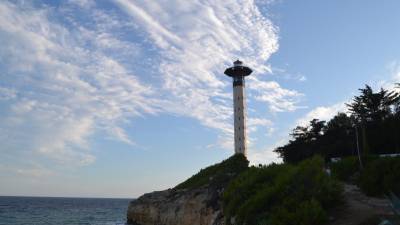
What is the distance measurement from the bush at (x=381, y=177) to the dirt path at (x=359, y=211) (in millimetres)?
641

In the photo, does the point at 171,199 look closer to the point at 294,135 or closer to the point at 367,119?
the point at 367,119

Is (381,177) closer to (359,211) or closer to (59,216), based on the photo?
(359,211)

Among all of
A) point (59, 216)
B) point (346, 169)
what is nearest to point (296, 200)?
point (346, 169)

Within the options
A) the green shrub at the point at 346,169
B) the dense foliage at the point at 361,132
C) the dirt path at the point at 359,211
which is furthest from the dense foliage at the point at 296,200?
the dense foliage at the point at 361,132

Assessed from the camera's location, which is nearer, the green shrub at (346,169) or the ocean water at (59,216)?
the green shrub at (346,169)

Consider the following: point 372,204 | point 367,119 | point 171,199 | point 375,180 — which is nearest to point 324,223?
point 372,204

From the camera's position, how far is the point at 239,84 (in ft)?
227

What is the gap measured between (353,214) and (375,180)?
13.2 ft

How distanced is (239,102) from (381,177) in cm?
5297

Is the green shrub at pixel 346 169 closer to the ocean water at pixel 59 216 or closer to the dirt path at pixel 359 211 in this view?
the dirt path at pixel 359 211

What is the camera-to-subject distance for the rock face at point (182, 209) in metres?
24.2

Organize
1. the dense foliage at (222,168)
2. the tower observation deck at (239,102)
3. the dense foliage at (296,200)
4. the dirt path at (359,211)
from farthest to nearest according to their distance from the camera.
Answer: the tower observation deck at (239,102) < the dense foliage at (222,168) < the dense foliage at (296,200) < the dirt path at (359,211)

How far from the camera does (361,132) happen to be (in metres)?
54.5

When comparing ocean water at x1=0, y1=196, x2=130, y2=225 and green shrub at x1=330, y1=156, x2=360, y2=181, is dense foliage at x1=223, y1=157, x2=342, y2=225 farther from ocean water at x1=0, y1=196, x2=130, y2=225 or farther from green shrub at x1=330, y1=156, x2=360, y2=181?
ocean water at x1=0, y1=196, x2=130, y2=225
